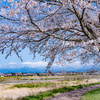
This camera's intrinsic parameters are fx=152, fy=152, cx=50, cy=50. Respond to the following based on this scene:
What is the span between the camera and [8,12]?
6.21 meters

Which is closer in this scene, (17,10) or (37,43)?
(17,10)

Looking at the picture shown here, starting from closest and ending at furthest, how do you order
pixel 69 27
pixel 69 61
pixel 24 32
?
pixel 69 61 → pixel 24 32 → pixel 69 27

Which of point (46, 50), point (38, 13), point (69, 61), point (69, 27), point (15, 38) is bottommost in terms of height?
point (69, 61)

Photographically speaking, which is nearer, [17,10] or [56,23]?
[17,10]

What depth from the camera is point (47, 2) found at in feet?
24.0

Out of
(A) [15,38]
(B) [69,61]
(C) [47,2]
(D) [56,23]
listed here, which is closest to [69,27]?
(D) [56,23]

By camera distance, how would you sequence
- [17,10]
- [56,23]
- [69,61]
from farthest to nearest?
[56,23], [69,61], [17,10]

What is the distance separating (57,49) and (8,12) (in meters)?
3.13

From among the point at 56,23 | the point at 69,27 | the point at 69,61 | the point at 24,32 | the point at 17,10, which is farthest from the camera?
the point at 56,23

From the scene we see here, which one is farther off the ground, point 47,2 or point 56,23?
point 47,2

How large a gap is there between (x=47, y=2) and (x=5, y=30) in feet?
7.90

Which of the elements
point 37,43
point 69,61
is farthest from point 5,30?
point 69,61

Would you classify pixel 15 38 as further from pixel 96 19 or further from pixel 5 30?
pixel 96 19

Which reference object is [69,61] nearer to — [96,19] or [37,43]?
[37,43]
